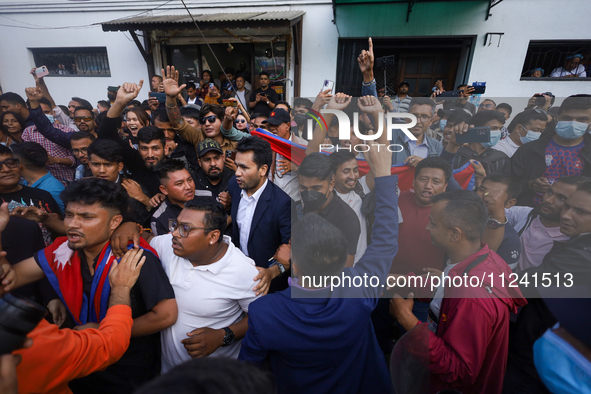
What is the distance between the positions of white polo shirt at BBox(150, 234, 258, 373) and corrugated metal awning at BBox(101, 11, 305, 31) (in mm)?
6153

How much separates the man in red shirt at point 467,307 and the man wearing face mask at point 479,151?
0.74ft

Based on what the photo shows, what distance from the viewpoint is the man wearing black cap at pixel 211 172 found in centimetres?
260

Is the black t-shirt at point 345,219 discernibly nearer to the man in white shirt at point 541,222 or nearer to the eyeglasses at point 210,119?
the man in white shirt at point 541,222

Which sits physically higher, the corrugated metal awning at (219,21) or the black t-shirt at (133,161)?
the corrugated metal awning at (219,21)

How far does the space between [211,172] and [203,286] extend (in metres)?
1.41

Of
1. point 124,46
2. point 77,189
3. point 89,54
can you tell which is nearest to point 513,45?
point 77,189

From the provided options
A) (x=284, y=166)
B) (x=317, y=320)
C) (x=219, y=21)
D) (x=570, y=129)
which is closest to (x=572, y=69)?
(x=570, y=129)

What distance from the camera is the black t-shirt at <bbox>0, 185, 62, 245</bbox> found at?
1.97 metres

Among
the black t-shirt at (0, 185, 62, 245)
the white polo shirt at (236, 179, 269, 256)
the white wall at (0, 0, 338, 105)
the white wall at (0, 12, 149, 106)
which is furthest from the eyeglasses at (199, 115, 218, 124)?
the white wall at (0, 12, 149, 106)

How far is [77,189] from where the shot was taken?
1439 millimetres

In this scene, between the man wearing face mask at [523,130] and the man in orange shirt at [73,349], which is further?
the man wearing face mask at [523,130]

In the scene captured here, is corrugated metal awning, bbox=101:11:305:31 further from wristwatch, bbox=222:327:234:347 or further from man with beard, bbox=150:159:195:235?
wristwatch, bbox=222:327:234:347

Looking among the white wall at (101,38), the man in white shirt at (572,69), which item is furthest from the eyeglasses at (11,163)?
the man in white shirt at (572,69)

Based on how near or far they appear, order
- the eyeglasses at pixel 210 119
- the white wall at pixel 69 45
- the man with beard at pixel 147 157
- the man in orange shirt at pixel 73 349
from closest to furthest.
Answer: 1. the man in orange shirt at pixel 73 349
2. the man with beard at pixel 147 157
3. the eyeglasses at pixel 210 119
4. the white wall at pixel 69 45
